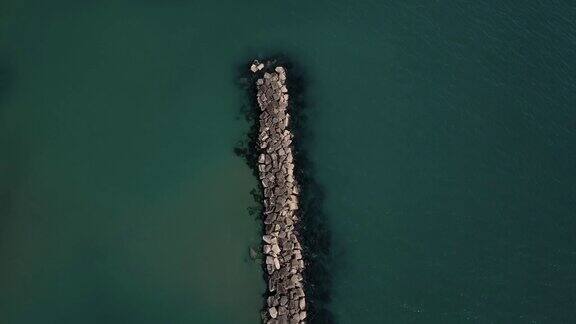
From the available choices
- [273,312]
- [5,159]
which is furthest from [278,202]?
[5,159]

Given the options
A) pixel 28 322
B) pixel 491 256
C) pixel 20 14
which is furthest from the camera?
pixel 20 14

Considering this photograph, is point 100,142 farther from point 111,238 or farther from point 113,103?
point 111,238

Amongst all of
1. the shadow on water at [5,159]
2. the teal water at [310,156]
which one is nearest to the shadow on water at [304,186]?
the teal water at [310,156]

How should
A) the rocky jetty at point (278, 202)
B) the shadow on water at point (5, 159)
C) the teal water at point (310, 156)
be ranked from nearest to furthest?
the rocky jetty at point (278, 202), the teal water at point (310, 156), the shadow on water at point (5, 159)

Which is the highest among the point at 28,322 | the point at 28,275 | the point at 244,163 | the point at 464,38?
the point at 464,38

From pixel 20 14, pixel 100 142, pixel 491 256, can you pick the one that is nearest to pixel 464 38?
pixel 491 256

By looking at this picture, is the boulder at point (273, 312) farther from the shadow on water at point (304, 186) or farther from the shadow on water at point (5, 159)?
the shadow on water at point (5, 159)

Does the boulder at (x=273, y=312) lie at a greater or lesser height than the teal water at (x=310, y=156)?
lesser

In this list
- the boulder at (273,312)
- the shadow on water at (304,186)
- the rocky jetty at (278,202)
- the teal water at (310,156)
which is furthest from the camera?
the teal water at (310,156)
